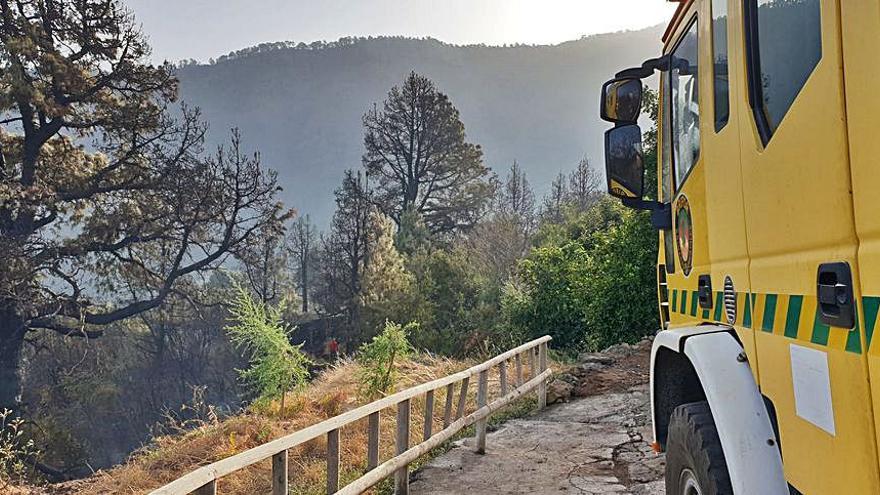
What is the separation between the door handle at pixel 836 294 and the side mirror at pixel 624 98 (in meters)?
1.46

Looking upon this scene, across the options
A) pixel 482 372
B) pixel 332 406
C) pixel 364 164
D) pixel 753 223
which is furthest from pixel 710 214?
pixel 364 164

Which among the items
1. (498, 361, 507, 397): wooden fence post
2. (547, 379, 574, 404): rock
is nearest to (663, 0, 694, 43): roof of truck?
(498, 361, 507, 397): wooden fence post

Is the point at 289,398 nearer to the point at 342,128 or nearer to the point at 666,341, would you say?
the point at 666,341

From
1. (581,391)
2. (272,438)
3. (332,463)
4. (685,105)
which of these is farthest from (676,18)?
(272,438)

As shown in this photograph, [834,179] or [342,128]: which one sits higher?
[342,128]

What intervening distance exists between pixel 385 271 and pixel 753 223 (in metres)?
27.7

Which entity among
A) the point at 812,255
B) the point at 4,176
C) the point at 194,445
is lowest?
the point at 194,445

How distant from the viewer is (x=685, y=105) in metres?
2.66

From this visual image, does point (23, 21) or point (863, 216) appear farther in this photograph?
point (23, 21)

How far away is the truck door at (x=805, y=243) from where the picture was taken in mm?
1152

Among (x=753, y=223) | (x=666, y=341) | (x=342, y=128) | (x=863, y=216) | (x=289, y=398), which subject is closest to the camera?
(x=863, y=216)

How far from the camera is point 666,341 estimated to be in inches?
99.0

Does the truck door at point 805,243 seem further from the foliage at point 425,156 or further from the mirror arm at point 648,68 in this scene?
the foliage at point 425,156

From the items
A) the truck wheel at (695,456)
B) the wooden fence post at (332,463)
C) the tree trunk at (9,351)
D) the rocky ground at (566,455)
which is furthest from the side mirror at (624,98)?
the tree trunk at (9,351)
